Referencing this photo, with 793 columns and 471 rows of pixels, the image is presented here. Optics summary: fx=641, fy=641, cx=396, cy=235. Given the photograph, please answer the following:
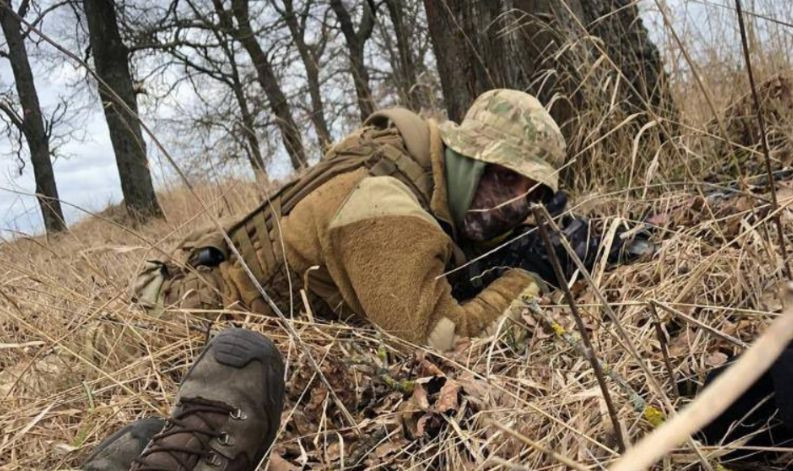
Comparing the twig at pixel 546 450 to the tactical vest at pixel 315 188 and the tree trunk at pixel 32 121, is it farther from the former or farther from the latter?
the tree trunk at pixel 32 121

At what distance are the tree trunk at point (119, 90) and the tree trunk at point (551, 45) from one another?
21.5 ft

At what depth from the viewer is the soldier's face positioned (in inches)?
83.0

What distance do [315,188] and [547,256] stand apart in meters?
0.87

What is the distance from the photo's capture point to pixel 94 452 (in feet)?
4.41

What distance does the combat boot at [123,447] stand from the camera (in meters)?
1.30

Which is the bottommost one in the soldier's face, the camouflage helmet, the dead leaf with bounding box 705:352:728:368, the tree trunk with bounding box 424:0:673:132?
the dead leaf with bounding box 705:352:728:368

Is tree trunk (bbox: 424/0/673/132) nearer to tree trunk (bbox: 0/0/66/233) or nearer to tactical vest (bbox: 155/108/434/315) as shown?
tactical vest (bbox: 155/108/434/315)

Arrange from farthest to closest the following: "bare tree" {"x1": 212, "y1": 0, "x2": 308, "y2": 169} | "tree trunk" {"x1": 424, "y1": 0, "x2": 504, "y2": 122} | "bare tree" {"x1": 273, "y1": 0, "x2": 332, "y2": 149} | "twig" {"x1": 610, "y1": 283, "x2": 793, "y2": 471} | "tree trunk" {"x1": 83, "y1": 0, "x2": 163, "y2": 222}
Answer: "bare tree" {"x1": 273, "y1": 0, "x2": 332, "y2": 149}
"bare tree" {"x1": 212, "y1": 0, "x2": 308, "y2": 169}
"tree trunk" {"x1": 83, "y1": 0, "x2": 163, "y2": 222}
"tree trunk" {"x1": 424, "y1": 0, "x2": 504, "y2": 122}
"twig" {"x1": 610, "y1": 283, "x2": 793, "y2": 471}

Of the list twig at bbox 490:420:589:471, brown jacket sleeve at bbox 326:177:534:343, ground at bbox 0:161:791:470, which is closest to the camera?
twig at bbox 490:420:589:471

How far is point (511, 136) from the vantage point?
208 cm

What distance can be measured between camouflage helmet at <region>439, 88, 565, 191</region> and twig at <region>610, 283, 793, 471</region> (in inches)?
73.2

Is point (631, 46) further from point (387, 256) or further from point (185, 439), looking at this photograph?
point (185, 439)

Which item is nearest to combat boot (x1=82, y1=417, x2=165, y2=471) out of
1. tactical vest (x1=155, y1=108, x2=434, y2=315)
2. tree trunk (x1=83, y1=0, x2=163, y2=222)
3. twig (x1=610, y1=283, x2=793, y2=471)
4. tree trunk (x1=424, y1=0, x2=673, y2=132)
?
tactical vest (x1=155, y1=108, x2=434, y2=315)

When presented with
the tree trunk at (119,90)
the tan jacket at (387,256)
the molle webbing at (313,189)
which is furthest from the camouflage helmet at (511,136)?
the tree trunk at (119,90)
